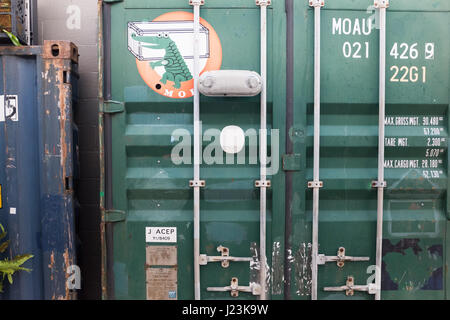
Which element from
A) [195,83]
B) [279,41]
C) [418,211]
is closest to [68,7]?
[195,83]

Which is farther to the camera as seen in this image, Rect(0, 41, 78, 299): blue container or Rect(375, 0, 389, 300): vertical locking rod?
Rect(0, 41, 78, 299): blue container

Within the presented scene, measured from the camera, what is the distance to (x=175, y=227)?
2.07m

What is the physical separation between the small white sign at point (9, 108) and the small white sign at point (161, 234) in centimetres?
126

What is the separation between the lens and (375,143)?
2.03 meters

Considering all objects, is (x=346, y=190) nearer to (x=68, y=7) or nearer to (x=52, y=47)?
(x=52, y=47)

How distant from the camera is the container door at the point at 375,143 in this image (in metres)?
2.02

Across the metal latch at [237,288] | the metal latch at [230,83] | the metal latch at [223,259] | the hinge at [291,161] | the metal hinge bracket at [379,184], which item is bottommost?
the metal latch at [237,288]

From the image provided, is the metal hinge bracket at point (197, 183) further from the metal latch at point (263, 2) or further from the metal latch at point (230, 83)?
the metal latch at point (263, 2)

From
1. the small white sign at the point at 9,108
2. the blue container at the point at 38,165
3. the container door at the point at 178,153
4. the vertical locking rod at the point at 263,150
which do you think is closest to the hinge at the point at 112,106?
the container door at the point at 178,153

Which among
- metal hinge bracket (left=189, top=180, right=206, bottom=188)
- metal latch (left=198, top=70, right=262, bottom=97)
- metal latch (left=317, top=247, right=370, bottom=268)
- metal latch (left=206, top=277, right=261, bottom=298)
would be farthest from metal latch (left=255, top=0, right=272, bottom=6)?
metal latch (left=206, top=277, right=261, bottom=298)

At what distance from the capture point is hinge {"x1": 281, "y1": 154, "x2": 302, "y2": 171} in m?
2.02

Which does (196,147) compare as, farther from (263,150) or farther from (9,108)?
(9,108)

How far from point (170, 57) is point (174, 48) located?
0.07 m

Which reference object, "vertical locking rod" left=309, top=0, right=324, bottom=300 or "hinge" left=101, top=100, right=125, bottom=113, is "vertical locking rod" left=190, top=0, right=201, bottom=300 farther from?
"vertical locking rod" left=309, top=0, right=324, bottom=300
